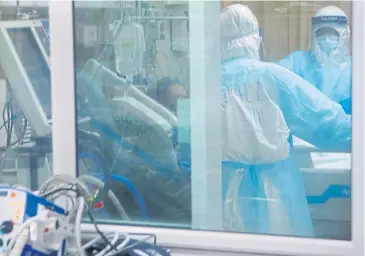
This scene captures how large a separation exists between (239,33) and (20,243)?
1.13 metres

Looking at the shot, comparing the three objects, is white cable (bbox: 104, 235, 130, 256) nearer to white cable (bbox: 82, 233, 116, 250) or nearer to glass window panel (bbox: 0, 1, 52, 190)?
white cable (bbox: 82, 233, 116, 250)

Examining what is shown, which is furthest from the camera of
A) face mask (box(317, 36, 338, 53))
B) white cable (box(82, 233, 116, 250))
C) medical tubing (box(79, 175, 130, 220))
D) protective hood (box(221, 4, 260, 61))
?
medical tubing (box(79, 175, 130, 220))

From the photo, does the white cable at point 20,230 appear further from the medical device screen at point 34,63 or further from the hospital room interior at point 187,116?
the medical device screen at point 34,63

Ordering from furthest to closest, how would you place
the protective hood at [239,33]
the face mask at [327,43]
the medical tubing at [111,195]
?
the medical tubing at [111,195] < the protective hood at [239,33] < the face mask at [327,43]

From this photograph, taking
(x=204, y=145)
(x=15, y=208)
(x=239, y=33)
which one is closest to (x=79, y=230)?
(x=15, y=208)

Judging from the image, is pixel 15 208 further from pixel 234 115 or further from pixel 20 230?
pixel 234 115

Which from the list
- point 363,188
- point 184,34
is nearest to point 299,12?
point 184,34

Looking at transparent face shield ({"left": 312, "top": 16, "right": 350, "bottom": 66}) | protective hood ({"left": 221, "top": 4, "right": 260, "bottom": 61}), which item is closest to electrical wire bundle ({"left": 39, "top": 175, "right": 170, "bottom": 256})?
protective hood ({"left": 221, "top": 4, "right": 260, "bottom": 61})

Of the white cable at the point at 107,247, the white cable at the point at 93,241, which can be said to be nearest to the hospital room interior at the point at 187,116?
the white cable at the point at 93,241

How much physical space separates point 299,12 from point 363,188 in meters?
0.69

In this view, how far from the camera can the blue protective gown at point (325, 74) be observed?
2.33 metres

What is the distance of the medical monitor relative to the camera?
2.75 meters

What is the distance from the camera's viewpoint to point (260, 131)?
8.11 ft

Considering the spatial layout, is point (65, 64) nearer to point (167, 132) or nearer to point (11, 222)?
point (167, 132)
